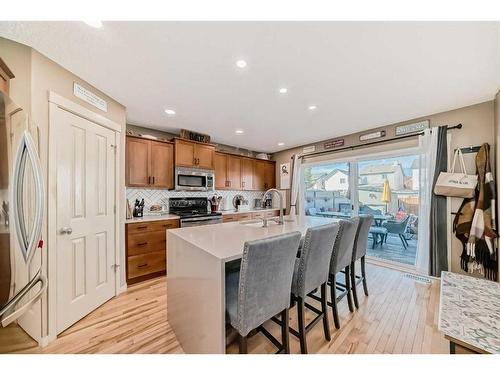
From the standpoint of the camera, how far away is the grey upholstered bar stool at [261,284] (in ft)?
3.63

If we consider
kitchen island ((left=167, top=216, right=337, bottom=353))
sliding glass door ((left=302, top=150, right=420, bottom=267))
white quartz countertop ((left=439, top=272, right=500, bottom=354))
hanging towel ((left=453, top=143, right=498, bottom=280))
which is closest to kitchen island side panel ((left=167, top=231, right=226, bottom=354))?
kitchen island ((left=167, top=216, right=337, bottom=353))

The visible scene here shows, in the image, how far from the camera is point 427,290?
2502 millimetres

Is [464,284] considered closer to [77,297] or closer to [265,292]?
[265,292]

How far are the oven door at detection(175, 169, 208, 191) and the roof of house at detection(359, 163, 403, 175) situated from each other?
10.1 feet

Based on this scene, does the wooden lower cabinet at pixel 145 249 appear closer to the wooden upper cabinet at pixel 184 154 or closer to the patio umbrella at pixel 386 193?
the wooden upper cabinet at pixel 184 154

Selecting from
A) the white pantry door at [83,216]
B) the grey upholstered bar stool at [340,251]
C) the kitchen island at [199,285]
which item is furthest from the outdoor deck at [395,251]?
the white pantry door at [83,216]

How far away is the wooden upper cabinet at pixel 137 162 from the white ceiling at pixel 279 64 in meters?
0.51

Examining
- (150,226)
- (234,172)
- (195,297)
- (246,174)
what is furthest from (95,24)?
(246,174)

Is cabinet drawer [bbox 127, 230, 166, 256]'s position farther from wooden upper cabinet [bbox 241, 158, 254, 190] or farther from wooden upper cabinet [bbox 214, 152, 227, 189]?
wooden upper cabinet [bbox 241, 158, 254, 190]

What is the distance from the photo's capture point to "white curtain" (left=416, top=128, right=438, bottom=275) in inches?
109

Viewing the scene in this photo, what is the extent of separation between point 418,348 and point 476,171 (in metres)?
2.33

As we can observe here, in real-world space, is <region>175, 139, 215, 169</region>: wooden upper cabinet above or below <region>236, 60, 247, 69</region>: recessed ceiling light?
below
